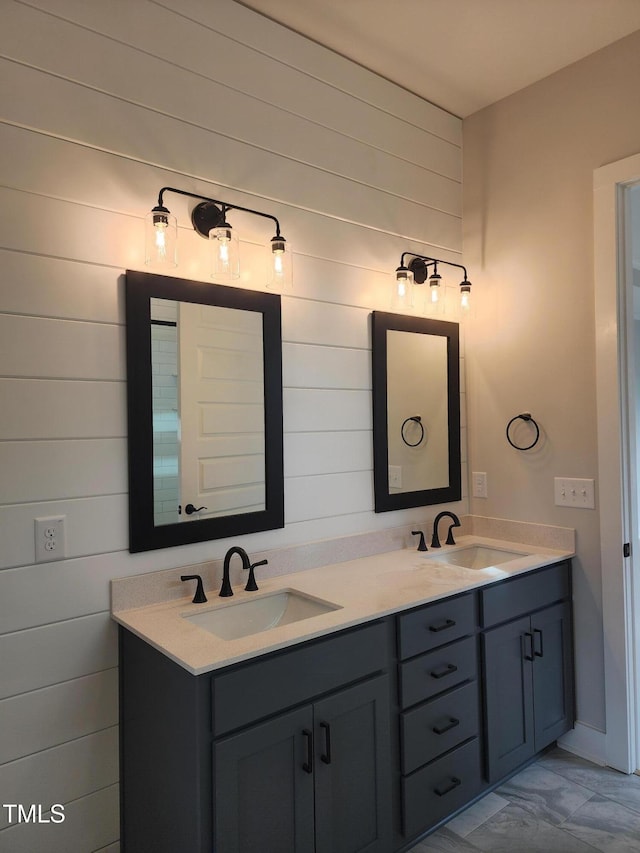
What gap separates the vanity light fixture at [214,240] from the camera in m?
1.78

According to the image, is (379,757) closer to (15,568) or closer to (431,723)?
(431,723)

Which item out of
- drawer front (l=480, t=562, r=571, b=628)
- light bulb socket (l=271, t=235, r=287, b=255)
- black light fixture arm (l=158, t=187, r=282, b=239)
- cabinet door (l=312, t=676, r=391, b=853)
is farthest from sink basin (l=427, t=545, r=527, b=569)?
black light fixture arm (l=158, t=187, r=282, b=239)

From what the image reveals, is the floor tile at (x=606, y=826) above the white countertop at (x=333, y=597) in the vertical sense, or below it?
below

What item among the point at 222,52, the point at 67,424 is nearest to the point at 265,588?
the point at 67,424

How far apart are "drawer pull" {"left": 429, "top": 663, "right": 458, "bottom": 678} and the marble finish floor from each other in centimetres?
56

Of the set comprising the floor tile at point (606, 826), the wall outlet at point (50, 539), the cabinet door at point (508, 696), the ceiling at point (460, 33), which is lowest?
the floor tile at point (606, 826)

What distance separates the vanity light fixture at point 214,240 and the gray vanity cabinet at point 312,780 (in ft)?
4.50

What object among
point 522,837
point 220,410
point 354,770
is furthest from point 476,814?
point 220,410

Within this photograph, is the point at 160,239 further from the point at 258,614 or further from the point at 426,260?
the point at 426,260

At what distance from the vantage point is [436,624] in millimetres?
1935

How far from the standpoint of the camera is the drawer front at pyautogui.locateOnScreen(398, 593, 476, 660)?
184 centimetres

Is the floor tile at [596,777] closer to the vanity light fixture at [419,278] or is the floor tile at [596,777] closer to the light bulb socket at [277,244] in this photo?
the vanity light fixture at [419,278]

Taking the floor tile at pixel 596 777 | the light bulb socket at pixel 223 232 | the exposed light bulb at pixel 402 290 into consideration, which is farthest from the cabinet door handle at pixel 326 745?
the exposed light bulb at pixel 402 290

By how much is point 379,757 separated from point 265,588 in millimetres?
630
